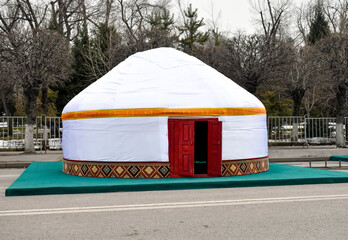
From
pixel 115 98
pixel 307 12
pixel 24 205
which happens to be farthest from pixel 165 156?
pixel 307 12

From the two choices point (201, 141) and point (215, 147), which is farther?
point (201, 141)

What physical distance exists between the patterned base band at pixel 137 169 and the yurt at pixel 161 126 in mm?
24

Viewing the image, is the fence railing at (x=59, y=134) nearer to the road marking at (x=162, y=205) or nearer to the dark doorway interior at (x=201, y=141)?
the dark doorway interior at (x=201, y=141)

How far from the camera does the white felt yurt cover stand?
11.5 metres

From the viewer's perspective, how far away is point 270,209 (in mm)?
7449

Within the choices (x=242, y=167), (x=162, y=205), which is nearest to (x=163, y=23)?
(x=242, y=167)

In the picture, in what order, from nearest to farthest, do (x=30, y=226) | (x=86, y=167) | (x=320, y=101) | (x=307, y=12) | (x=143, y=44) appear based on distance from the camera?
1. (x=30, y=226)
2. (x=86, y=167)
3. (x=143, y=44)
4. (x=320, y=101)
5. (x=307, y=12)

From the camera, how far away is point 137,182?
413 inches

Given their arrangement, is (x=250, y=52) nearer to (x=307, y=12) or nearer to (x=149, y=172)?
(x=149, y=172)

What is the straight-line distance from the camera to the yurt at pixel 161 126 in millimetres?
11508

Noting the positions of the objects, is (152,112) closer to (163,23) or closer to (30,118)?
(30,118)

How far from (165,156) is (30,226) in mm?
5513

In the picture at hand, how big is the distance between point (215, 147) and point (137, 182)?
2.29 meters

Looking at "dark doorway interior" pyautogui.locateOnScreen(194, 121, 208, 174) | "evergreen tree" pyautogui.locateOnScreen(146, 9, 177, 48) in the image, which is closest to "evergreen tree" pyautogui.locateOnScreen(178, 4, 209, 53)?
"evergreen tree" pyautogui.locateOnScreen(146, 9, 177, 48)
